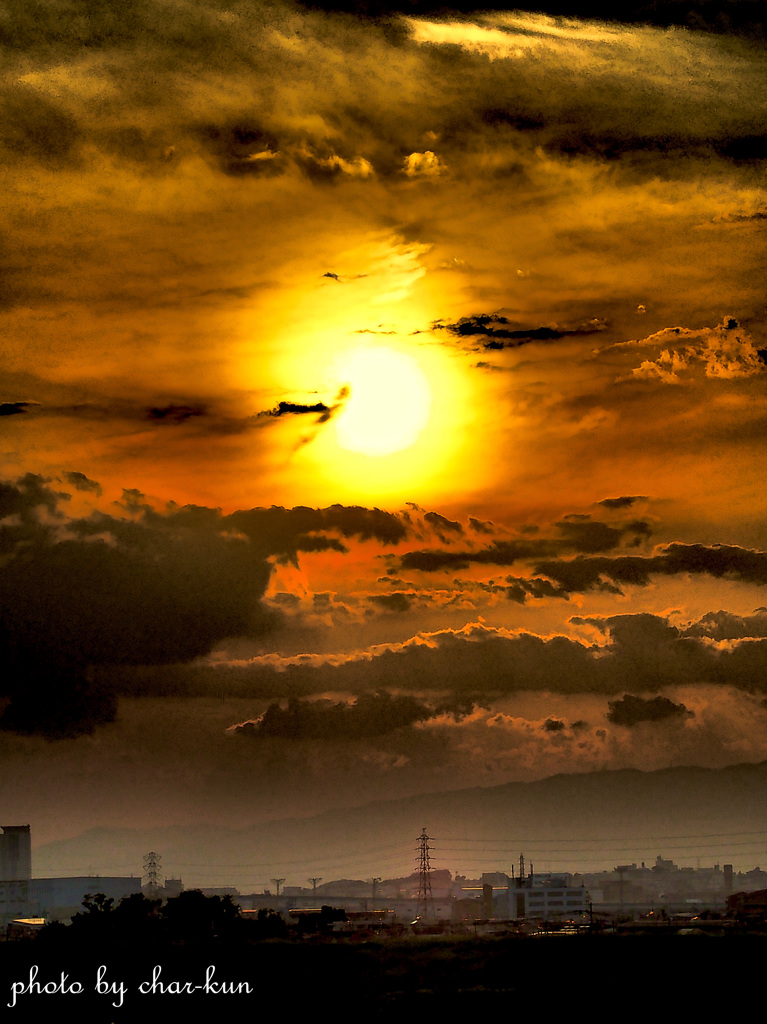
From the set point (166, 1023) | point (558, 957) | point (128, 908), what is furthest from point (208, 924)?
point (166, 1023)

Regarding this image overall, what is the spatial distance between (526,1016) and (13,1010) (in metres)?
26.5

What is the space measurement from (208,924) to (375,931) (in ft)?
67.0

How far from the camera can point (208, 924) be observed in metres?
122

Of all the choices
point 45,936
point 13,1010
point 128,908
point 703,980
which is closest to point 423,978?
point 703,980

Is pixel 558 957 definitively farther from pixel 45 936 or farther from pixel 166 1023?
pixel 45 936

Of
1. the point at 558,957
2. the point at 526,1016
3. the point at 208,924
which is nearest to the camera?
the point at 526,1016

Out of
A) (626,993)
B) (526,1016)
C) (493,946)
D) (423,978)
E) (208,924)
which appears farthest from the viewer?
(208,924)

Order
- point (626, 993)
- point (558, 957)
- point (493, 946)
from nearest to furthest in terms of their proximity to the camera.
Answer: point (626, 993) < point (558, 957) < point (493, 946)

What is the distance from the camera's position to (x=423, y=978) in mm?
73312

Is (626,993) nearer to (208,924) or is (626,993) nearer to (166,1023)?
(166,1023)

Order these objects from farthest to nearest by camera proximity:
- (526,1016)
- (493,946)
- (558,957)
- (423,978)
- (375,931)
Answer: (375,931)
(493,946)
(558,957)
(423,978)
(526,1016)

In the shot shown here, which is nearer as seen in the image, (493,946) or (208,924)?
(493,946)

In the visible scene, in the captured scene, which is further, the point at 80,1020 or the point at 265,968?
the point at 265,968

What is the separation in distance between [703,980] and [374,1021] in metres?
18.5
